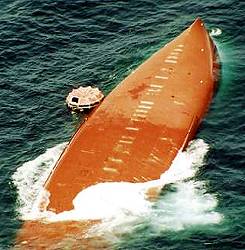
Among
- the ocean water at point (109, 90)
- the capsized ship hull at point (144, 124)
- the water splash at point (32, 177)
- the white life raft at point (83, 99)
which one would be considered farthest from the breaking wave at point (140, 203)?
the white life raft at point (83, 99)

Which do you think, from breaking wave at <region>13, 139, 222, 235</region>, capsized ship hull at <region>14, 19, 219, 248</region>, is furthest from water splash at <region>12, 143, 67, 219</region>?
capsized ship hull at <region>14, 19, 219, 248</region>

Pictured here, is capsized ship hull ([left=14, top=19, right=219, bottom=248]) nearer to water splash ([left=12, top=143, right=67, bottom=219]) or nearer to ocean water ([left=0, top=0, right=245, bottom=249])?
water splash ([left=12, top=143, right=67, bottom=219])

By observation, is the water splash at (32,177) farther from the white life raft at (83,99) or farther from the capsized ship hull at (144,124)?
the white life raft at (83,99)

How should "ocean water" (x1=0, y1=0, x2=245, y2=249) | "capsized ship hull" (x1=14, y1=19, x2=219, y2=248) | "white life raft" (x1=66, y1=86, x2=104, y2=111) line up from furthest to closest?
"white life raft" (x1=66, y1=86, x2=104, y2=111), "capsized ship hull" (x1=14, y1=19, x2=219, y2=248), "ocean water" (x1=0, y1=0, x2=245, y2=249)

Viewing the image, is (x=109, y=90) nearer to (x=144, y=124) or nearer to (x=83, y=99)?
(x=83, y=99)

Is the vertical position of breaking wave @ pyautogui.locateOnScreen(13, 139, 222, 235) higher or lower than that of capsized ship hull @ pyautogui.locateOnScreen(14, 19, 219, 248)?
lower

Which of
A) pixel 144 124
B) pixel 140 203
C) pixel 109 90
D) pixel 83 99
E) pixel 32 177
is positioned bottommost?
pixel 140 203

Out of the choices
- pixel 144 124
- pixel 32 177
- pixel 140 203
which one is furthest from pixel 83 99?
pixel 140 203
